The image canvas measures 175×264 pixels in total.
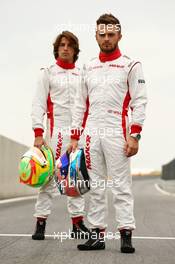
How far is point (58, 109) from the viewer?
7.35m

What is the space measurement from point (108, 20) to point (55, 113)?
151 centimetres

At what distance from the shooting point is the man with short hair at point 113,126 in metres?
6.15

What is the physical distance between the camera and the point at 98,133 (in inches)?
245

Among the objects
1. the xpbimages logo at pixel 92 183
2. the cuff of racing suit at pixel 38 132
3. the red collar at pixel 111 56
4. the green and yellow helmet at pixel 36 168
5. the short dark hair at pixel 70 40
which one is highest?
the short dark hair at pixel 70 40

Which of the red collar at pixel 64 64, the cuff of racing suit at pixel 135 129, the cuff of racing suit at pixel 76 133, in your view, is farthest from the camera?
the red collar at pixel 64 64

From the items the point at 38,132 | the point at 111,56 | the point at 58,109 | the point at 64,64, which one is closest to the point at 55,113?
the point at 58,109

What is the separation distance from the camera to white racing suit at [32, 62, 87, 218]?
23.9 feet

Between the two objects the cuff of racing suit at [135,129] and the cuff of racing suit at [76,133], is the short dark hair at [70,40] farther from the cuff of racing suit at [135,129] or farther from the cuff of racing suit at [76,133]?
the cuff of racing suit at [135,129]

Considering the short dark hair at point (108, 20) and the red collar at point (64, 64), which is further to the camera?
the red collar at point (64, 64)

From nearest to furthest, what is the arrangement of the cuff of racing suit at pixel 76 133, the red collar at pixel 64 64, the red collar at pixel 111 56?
1. the red collar at pixel 111 56
2. the cuff of racing suit at pixel 76 133
3. the red collar at pixel 64 64

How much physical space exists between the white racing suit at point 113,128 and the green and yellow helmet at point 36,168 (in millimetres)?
553

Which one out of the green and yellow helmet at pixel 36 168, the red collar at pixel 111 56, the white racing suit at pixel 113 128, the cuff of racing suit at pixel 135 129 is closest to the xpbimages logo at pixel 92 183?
the white racing suit at pixel 113 128

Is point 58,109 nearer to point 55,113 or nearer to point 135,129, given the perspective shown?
point 55,113

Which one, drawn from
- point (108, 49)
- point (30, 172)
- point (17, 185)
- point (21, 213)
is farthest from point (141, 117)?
point (17, 185)
